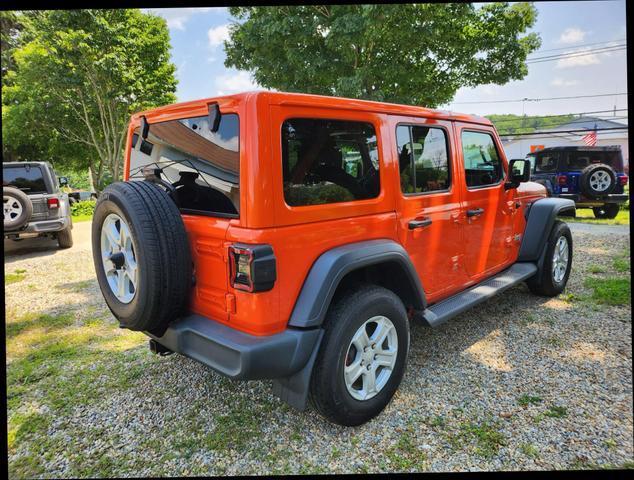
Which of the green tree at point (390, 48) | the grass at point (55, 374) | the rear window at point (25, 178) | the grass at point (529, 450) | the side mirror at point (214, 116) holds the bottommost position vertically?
the grass at point (529, 450)

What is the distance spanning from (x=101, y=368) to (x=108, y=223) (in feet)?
5.10

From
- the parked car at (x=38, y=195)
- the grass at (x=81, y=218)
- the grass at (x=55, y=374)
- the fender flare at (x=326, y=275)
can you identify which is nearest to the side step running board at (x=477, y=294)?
the fender flare at (x=326, y=275)

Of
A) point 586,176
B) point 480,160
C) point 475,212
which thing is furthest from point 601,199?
point 475,212

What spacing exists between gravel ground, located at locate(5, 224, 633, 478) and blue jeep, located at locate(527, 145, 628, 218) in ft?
26.6

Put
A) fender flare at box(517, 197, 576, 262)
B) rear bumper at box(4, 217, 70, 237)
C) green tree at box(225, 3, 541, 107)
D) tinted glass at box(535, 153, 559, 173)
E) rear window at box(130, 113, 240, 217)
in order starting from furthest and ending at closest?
1. tinted glass at box(535, 153, 559, 173)
2. green tree at box(225, 3, 541, 107)
3. rear bumper at box(4, 217, 70, 237)
4. fender flare at box(517, 197, 576, 262)
5. rear window at box(130, 113, 240, 217)

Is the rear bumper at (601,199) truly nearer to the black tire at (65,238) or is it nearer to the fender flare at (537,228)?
the fender flare at (537,228)

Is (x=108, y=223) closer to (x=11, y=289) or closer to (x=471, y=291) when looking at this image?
(x=471, y=291)

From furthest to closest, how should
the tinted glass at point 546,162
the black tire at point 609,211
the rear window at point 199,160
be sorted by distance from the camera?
the tinted glass at point 546,162, the black tire at point 609,211, the rear window at point 199,160

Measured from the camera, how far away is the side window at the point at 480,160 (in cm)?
347

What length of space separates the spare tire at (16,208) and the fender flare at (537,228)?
7.93m

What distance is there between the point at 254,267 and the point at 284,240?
0.23 meters

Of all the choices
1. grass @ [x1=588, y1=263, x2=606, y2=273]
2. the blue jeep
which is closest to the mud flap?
grass @ [x1=588, y1=263, x2=606, y2=273]

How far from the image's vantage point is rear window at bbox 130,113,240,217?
7.12 feet

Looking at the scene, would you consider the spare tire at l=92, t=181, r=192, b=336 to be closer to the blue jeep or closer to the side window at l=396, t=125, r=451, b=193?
the side window at l=396, t=125, r=451, b=193
